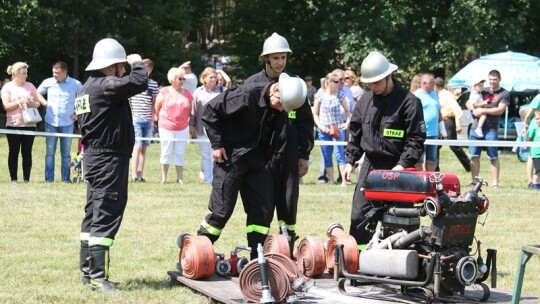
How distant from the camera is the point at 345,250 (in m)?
8.87

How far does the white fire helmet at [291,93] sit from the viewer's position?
860cm

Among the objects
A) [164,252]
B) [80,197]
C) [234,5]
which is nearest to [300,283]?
[164,252]

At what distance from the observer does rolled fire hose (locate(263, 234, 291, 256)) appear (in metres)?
9.13

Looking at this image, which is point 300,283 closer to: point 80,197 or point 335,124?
point 80,197

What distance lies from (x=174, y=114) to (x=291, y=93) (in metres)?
9.21

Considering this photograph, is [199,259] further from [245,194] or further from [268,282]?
[268,282]

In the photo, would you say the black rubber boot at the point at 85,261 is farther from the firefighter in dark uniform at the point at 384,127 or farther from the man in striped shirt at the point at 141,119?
the man in striped shirt at the point at 141,119

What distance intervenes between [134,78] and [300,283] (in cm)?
215

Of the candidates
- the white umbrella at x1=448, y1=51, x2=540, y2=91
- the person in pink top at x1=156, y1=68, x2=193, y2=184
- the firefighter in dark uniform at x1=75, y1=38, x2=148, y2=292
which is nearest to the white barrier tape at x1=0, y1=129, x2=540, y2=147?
the person in pink top at x1=156, y1=68, x2=193, y2=184

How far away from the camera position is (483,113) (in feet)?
61.1

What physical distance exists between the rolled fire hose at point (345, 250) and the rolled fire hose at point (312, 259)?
0.27 ft

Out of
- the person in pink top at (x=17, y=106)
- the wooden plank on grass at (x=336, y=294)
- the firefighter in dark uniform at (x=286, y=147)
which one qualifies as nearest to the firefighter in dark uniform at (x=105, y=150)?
the wooden plank on grass at (x=336, y=294)

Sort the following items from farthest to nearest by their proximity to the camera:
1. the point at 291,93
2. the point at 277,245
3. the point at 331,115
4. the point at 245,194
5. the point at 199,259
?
the point at 331,115
the point at 245,194
the point at 277,245
the point at 199,259
the point at 291,93

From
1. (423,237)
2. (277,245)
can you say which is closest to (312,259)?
(277,245)
